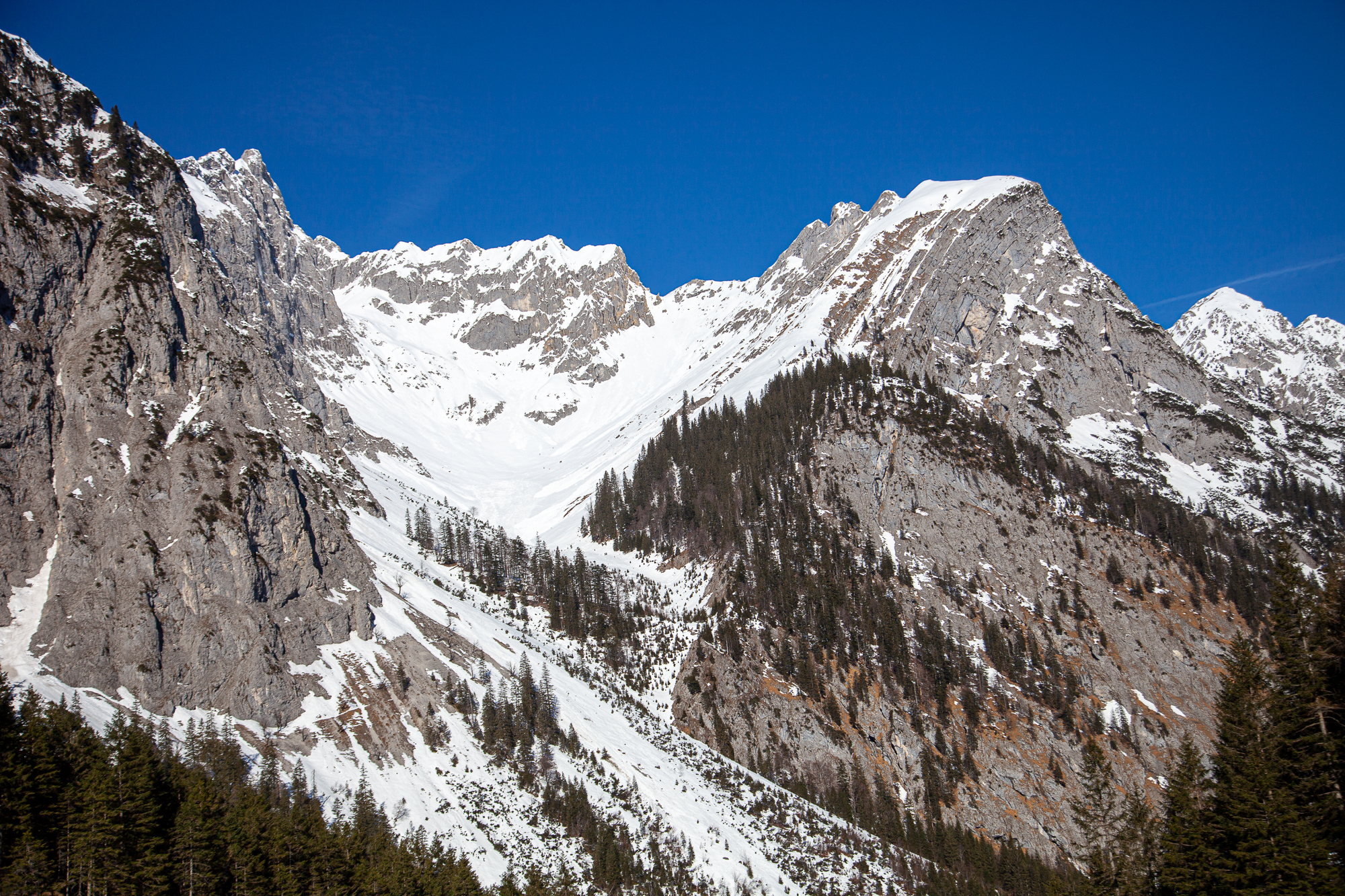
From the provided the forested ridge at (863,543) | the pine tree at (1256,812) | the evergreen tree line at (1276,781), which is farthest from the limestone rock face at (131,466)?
the pine tree at (1256,812)

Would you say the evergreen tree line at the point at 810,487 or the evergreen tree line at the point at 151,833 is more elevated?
the evergreen tree line at the point at 810,487

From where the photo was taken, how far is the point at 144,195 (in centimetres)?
10006

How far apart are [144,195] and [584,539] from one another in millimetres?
95791

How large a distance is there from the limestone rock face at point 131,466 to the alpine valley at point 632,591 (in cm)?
32

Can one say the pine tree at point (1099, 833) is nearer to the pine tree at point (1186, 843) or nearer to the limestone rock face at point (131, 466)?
the pine tree at point (1186, 843)

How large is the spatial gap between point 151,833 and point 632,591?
92750 millimetres

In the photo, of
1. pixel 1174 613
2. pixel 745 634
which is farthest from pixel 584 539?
pixel 1174 613

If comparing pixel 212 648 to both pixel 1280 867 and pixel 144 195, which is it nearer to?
pixel 144 195

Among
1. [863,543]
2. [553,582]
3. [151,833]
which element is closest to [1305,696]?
[151,833]

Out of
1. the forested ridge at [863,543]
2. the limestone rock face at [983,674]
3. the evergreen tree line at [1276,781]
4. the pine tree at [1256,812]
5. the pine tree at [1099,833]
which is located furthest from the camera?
the forested ridge at [863,543]

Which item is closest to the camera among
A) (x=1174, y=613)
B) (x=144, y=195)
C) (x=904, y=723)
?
(x=144, y=195)

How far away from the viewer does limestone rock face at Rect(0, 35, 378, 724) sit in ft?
230

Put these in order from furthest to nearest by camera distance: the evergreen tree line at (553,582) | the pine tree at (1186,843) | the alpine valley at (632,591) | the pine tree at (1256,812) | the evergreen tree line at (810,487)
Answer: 1. the evergreen tree line at (810,487)
2. the evergreen tree line at (553,582)
3. the alpine valley at (632,591)
4. the pine tree at (1186,843)
5. the pine tree at (1256,812)

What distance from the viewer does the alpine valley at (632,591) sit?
73062 mm
